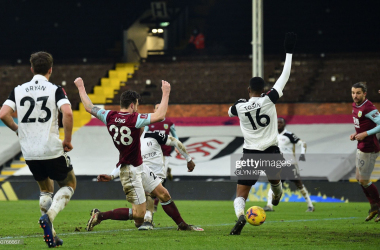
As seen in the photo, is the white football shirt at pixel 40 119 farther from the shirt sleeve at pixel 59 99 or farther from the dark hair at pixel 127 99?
the dark hair at pixel 127 99

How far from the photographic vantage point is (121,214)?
8.47m

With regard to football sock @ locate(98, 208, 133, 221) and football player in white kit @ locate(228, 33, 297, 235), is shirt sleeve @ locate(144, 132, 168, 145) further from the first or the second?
football player in white kit @ locate(228, 33, 297, 235)

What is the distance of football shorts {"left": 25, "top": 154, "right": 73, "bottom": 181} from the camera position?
655 centimetres

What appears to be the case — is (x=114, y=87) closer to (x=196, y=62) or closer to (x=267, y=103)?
(x=196, y=62)

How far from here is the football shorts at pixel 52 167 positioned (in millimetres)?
6547

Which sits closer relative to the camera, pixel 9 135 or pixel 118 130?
pixel 118 130

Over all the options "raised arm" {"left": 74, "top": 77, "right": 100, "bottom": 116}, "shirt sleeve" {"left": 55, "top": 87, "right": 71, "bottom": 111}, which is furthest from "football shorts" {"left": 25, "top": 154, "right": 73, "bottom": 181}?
"raised arm" {"left": 74, "top": 77, "right": 100, "bottom": 116}

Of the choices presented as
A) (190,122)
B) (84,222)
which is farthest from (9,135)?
(84,222)

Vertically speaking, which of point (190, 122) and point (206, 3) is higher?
point (206, 3)

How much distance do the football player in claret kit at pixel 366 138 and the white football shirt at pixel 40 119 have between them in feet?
16.9

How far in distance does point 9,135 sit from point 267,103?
16.9 m

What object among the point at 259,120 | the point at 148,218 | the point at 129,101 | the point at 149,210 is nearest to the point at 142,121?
the point at 129,101

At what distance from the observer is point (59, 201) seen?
21.7ft

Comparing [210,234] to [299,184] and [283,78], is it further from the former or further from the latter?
[299,184]
